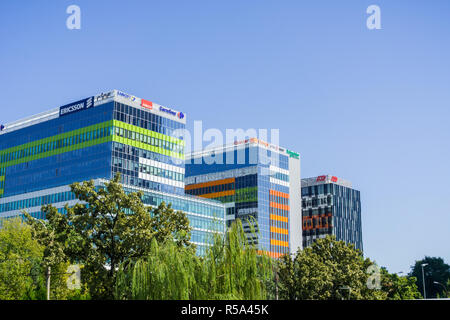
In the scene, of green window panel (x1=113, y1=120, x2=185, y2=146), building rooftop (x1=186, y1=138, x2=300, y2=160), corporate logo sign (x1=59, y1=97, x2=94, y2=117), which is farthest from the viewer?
building rooftop (x1=186, y1=138, x2=300, y2=160)

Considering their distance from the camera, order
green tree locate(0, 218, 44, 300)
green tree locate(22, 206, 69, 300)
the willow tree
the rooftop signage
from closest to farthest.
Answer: the willow tree, green tree locate(22, 206, 69, 300), green tree locate(0, 218, 44, 300), the rooftop signage

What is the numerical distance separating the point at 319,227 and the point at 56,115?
304 ft

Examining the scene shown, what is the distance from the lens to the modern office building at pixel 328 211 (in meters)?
187

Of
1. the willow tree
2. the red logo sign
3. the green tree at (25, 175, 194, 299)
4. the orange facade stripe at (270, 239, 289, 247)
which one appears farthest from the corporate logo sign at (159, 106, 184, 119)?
the willow tree

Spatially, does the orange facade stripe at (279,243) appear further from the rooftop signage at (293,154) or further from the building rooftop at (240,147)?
the rooftop signage at (293,154)

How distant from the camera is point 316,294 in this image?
227 ft

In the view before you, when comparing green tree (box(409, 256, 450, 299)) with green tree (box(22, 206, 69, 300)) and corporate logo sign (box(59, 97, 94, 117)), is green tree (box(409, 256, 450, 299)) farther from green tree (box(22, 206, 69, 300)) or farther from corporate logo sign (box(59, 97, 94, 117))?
green tree (box(22, 206, 69, 300))

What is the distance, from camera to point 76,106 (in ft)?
419

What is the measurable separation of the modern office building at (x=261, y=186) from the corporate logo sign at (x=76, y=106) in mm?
50583

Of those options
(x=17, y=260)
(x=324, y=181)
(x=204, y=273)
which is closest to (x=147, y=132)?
(x=17, y=260)

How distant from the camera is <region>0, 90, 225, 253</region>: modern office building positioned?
11856 centimetres

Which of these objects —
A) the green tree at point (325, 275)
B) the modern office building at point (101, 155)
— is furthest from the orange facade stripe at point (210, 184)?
the green tree at point (325, 275)
